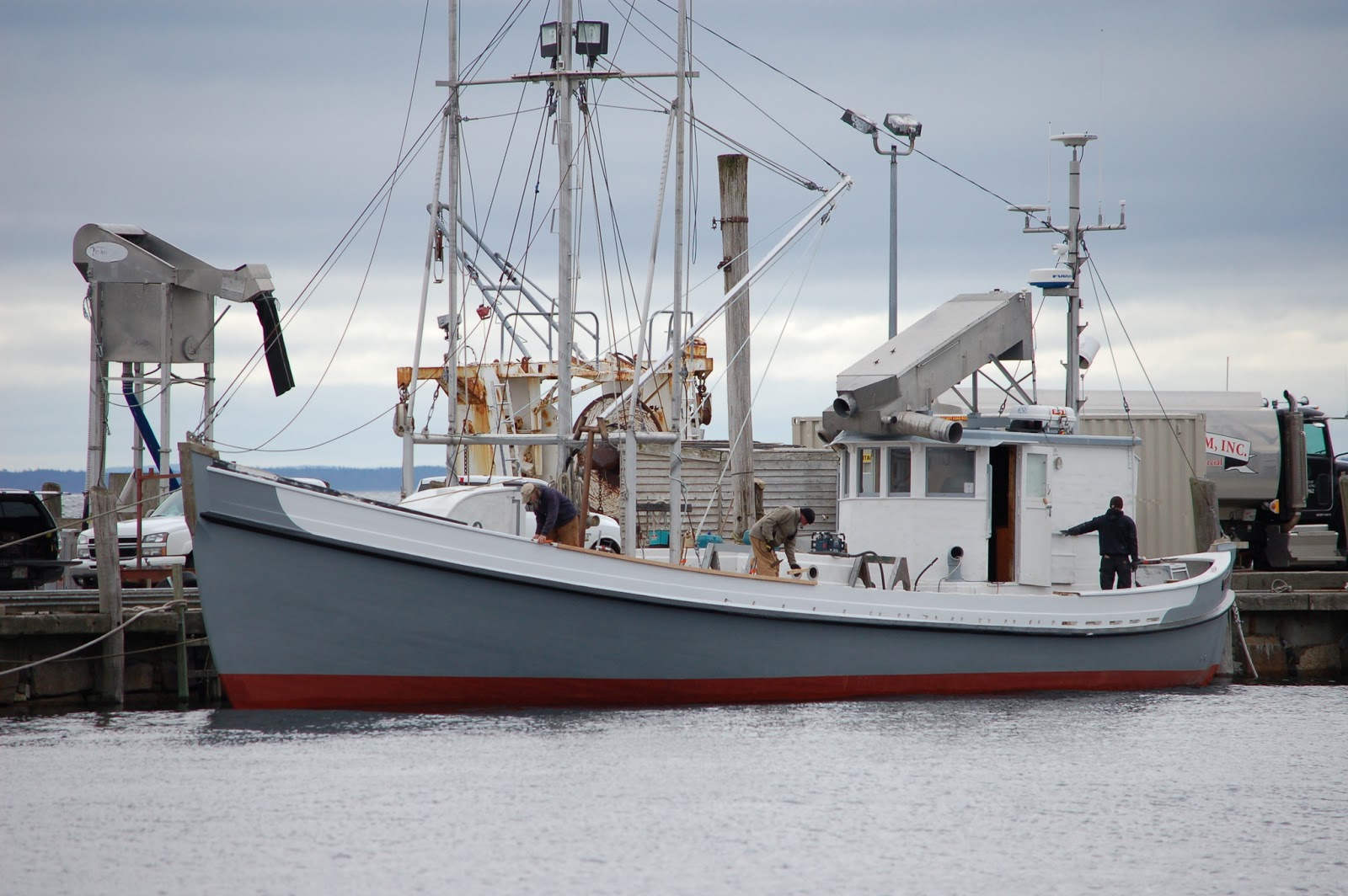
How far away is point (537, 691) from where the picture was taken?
15.4 metres

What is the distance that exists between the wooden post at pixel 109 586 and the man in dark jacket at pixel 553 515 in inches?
156

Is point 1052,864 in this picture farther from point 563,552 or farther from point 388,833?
point 563,552

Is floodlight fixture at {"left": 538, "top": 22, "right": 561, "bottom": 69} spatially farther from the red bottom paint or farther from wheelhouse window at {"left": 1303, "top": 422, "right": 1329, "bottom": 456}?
wheelhouse window at {"left": 1303, "top": 422, "right": 1329, "bottom": 456}

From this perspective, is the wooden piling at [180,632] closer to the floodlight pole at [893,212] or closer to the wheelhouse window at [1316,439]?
the floodlight pole at [893,212]

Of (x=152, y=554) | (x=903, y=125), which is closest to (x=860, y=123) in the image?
(x=903, y=125)

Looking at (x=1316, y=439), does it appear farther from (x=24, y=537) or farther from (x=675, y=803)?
(x=24, y=537)

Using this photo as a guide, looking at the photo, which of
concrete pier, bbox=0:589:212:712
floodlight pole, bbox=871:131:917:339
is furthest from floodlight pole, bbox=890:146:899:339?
concrete pier, bbox=0:589:212:712

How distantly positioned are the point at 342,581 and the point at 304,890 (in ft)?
16.3

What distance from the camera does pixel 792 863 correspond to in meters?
10.8

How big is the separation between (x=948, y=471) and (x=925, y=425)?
0.85 meters

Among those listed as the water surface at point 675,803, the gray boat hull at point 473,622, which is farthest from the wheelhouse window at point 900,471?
the water surface at point 675,803

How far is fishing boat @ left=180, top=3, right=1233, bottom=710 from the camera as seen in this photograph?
48.2 feet

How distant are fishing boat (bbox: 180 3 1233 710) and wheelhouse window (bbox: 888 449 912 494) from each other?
0.07 feet

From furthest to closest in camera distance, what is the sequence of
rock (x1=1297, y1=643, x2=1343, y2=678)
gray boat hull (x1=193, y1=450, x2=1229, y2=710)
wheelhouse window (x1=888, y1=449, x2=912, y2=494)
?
rock (x1=1297, y1=643, x2=1343, y2=678), wheelhouse window (x1=888, y1=449, x2=912, y2=494), gray boat hull (x1=193, y1=450, x2=1229, y2=710)
